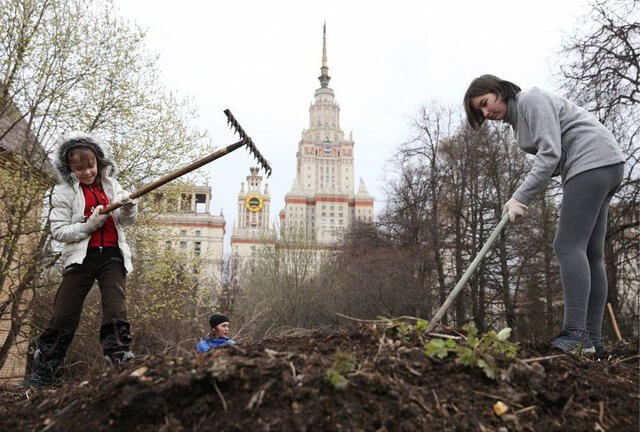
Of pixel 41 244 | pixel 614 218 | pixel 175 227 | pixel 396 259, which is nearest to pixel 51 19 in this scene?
pixel 41 244

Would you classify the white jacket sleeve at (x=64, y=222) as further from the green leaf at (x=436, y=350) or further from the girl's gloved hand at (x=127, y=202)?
the green leaf at (x=436, y=350)

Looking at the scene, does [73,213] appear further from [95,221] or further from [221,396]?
[221,396]

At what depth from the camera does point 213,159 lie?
12.5 feet

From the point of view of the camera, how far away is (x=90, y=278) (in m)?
3.93

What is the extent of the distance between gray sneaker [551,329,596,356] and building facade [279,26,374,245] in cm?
12080

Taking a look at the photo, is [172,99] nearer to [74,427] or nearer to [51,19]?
[51,19]

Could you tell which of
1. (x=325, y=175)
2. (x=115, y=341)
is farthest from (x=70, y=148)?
(x=325, y=175)

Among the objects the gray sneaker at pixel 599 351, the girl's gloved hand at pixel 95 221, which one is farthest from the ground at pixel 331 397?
the girl's gloved hand at pixel 95 221

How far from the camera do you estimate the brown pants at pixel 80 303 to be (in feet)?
12.1

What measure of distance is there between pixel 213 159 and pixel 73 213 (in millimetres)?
1267

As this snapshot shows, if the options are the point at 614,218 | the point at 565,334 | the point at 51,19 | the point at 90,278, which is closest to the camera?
the point at 565,334

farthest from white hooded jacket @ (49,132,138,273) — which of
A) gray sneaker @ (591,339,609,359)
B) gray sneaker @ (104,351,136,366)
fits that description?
gray sneaker @ (591,339,609,359)

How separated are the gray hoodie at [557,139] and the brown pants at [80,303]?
299 cm

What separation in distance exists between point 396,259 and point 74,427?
2494 cm
